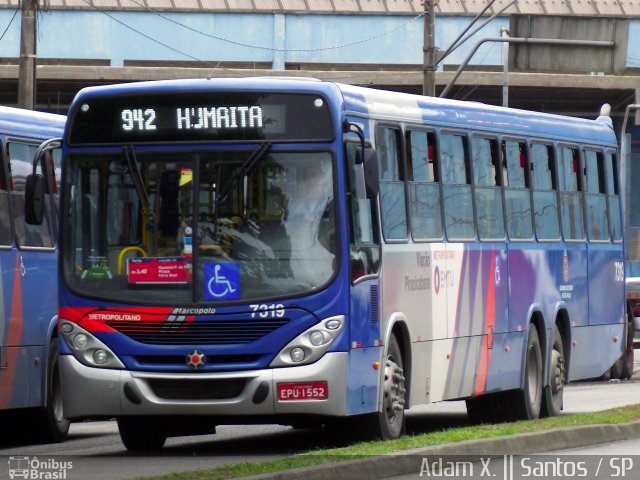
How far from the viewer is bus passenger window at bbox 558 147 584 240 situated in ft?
63.3

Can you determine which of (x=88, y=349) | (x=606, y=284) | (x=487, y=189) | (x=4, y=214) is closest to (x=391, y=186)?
(x=487, y=189)

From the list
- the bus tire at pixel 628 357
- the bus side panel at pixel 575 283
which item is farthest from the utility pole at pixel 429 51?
the bus side panel at pixel 575 283

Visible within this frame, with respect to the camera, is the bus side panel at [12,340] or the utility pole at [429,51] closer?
the bus side panel at [12,340]

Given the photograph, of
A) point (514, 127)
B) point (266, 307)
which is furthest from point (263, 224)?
point (514, 127)

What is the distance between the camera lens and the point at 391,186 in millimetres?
14992

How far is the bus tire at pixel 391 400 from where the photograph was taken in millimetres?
14375

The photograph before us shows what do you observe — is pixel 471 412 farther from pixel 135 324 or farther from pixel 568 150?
pixel 135 324

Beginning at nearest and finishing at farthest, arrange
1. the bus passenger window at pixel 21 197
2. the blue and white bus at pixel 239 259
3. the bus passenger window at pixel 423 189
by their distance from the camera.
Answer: the blue and white bus at pixel 239 259, the bus passenger window at pixel 423 189, the bus passenger window at pixel 21 197

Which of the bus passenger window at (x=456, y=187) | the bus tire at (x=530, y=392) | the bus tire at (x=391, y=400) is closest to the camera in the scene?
the bus tire at (x=391, y=400)

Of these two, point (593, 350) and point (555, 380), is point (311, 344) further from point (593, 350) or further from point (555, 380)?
point (593, 350)

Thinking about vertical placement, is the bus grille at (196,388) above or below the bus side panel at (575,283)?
below

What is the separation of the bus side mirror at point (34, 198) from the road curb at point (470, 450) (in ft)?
11.8

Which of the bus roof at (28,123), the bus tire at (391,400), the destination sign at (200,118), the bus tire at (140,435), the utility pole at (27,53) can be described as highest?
the utility pole at (27,53)

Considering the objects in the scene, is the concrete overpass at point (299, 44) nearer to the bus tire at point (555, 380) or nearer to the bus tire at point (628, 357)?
the bus tire at point (628, 357)
